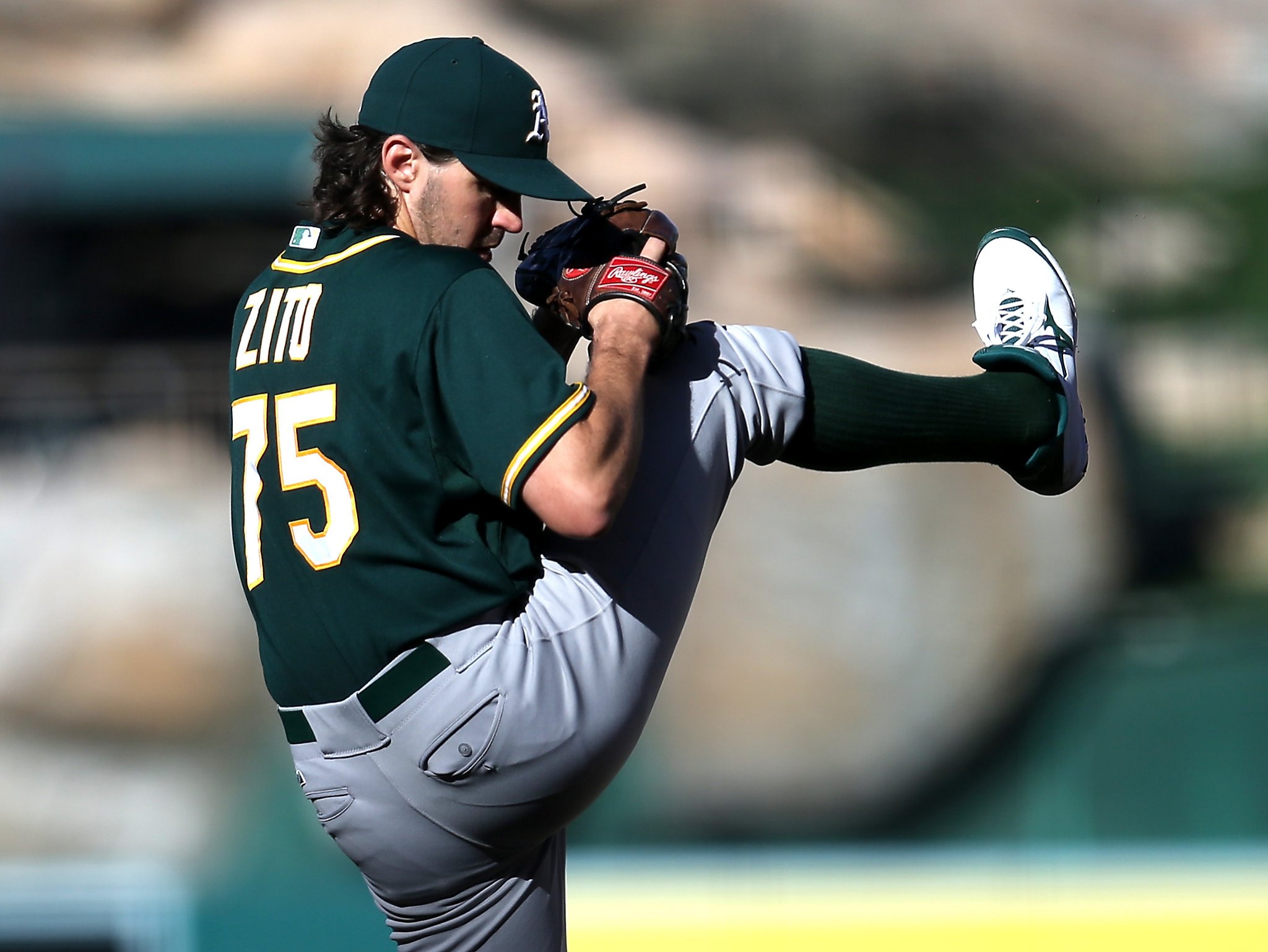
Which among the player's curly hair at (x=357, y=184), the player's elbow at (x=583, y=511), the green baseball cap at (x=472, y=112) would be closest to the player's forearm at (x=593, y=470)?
the player's elbow at (x=583, y=511)

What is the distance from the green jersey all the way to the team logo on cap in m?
0.15

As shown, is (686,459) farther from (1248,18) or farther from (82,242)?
(1248,18)

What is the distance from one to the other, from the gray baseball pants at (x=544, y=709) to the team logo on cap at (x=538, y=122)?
0.26 m

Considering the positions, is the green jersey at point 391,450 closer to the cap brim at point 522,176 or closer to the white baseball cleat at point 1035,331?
the cap brim at point 522,176

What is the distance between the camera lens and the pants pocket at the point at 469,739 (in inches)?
54.2

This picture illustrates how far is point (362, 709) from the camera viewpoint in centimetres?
141

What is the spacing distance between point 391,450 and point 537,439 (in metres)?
0.16

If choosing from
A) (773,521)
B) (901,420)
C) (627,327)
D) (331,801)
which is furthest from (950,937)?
(627,327)

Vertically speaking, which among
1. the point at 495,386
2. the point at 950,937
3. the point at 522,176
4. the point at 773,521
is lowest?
the point at 950,937

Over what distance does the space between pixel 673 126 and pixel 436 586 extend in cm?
324

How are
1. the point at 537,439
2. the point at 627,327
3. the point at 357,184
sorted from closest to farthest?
the point at 537,439
the point at 627,327
the point at 357,184

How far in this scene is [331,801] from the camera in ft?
4.81

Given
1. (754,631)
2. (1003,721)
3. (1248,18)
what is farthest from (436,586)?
(1248,18)

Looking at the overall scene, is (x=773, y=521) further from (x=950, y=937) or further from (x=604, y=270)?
(x=604, y=270)
